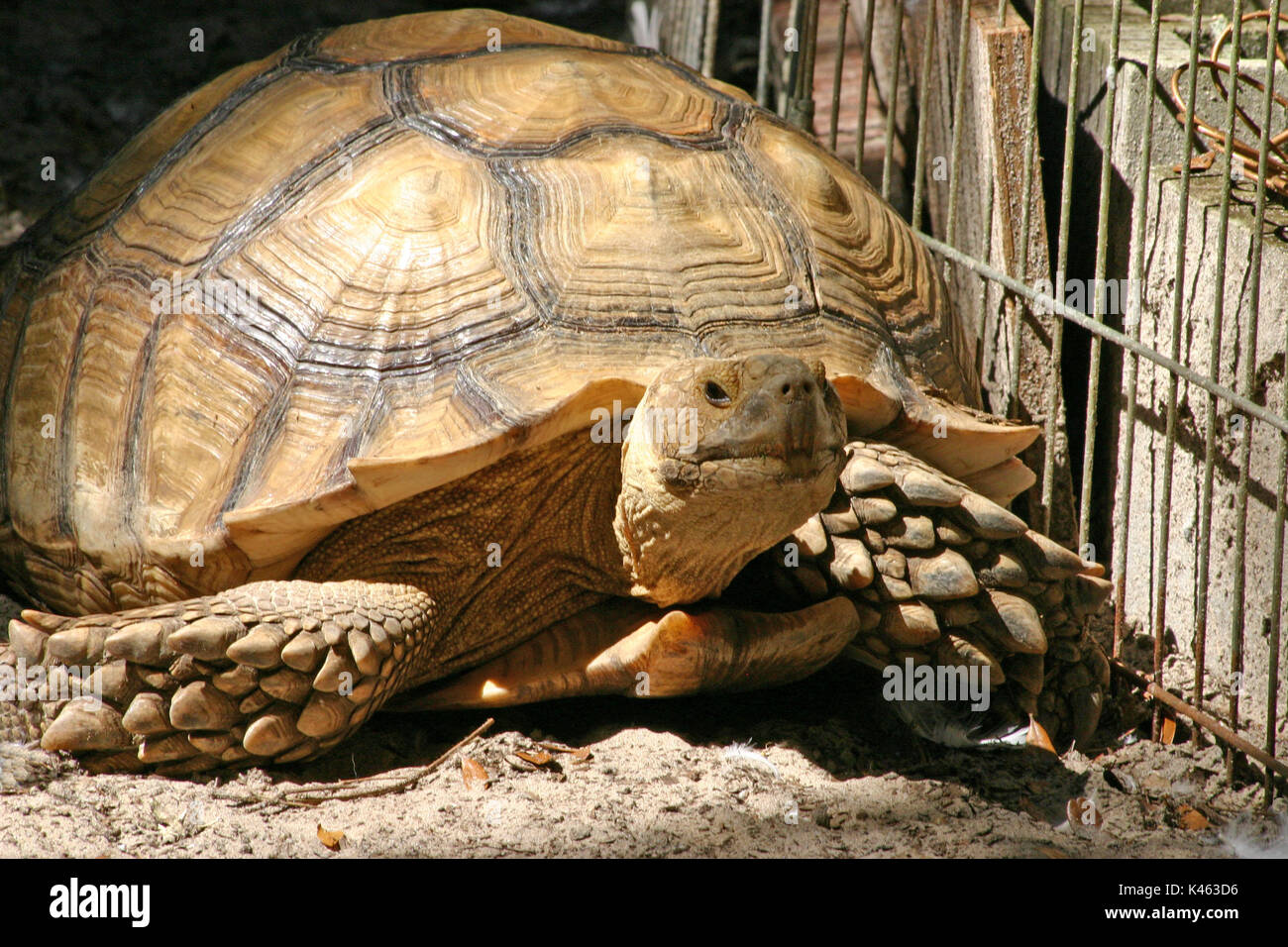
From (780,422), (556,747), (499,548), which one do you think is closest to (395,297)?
(499,548)

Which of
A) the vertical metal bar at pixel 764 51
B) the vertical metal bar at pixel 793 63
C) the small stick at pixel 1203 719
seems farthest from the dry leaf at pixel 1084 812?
the vertical metal bar at pixel 764 51

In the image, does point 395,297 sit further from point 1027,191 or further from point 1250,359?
point 1250,359

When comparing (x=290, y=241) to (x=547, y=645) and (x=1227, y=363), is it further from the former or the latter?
(x=1227, y=363)

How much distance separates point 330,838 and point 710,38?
4.08 metres

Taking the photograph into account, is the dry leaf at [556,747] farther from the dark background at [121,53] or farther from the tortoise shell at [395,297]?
the dark background at [121,53]

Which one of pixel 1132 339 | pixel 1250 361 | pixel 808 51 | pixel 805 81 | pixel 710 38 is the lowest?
pixel 1250 361

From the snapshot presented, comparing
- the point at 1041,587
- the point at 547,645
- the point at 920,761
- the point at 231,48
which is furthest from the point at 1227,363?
the point at 231,48

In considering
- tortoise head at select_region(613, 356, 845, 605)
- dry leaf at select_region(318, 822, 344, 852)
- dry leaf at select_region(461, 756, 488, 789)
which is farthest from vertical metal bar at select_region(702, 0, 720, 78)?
dry leaf at select_region(318, 822, 344, 852)

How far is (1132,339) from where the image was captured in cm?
345

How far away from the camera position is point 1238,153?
3.43m

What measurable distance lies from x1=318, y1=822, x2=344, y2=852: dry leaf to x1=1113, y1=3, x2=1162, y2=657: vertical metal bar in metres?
2.02

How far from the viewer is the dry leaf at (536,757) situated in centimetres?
296

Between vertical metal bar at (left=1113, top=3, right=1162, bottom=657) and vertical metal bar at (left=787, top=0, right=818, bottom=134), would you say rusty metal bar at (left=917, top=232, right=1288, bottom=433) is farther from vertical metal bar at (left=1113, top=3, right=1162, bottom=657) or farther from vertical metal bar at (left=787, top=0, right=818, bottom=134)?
vertical metal bar at (left=787, top=0, right=818, bottom=134)
